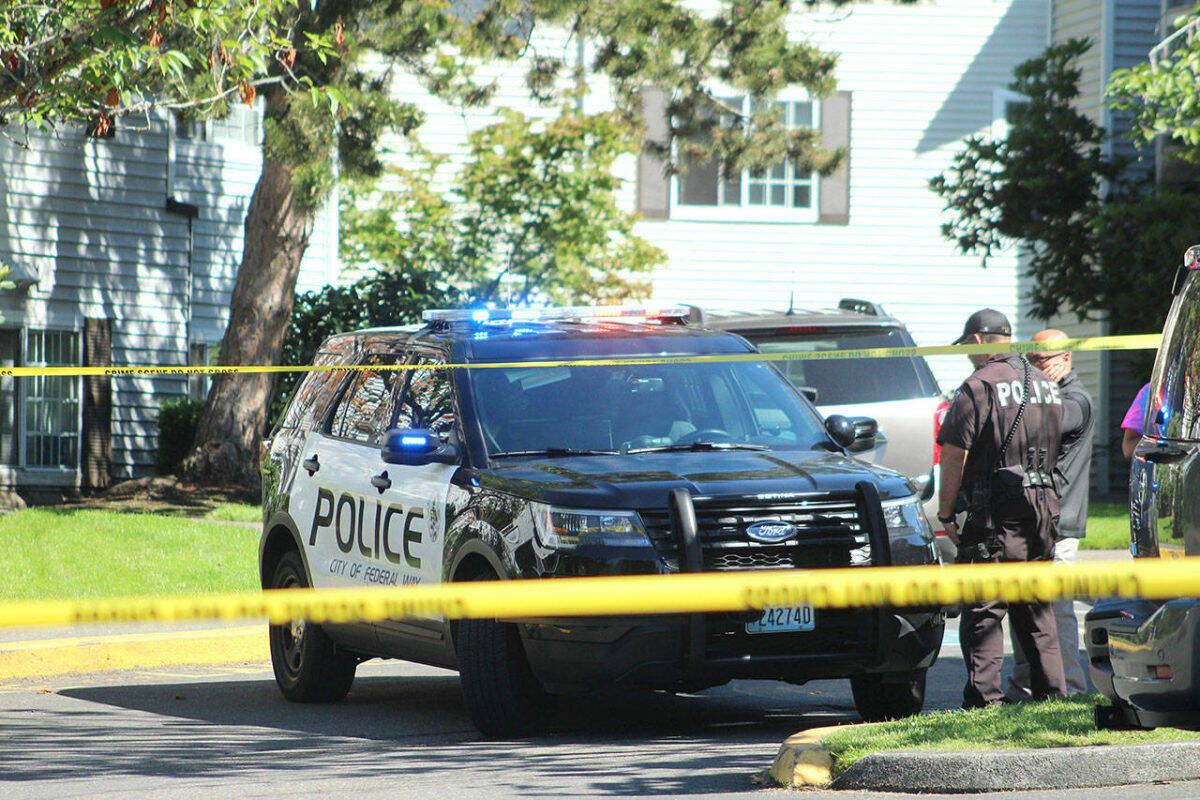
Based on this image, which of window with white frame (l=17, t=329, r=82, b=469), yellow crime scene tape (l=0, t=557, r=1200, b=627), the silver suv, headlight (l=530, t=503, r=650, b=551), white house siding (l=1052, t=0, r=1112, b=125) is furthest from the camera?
white house siding (l=1052, t=0, r=1112, b=125)

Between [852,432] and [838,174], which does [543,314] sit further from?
[838,174]

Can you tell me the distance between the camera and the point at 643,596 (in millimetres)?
3623

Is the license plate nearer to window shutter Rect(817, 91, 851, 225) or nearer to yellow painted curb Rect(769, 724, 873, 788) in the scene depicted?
yellow painted curb Rect(769, 724, 873, 788)

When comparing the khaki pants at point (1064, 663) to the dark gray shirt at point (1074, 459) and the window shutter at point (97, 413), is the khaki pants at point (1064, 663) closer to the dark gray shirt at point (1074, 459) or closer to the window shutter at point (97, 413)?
the dark gray shirt at point (1074, 459)

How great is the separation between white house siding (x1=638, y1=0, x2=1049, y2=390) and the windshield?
17.5 meters

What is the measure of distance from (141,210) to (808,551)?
1600 centimetres

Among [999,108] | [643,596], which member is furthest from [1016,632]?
[999,108]

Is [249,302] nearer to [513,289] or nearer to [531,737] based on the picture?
[513,289]

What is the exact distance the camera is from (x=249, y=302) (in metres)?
18.0

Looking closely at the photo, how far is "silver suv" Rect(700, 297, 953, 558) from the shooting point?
1066 centimetres

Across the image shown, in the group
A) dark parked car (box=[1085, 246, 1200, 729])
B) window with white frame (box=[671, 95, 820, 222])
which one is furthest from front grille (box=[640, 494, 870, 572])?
window with white frame (box=[671, 95, 820, 222])

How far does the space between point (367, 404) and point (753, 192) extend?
59.7ft

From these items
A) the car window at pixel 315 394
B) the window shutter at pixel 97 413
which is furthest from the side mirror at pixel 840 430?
the window shutter at pixel 97 413

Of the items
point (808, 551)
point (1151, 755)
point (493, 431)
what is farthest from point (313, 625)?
point (1151, 755)
